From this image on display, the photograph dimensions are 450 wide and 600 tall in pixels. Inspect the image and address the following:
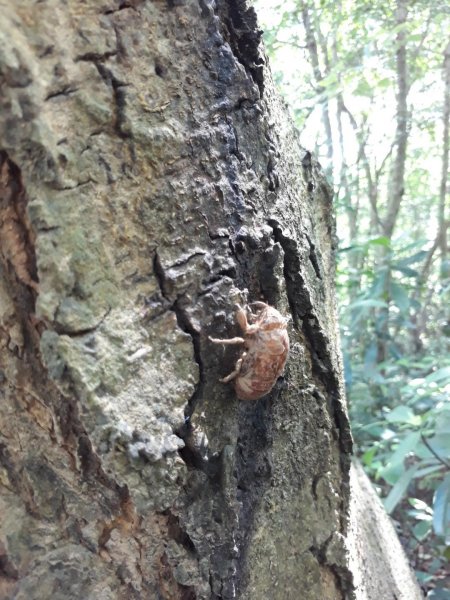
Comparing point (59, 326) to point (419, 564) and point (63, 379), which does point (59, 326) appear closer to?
point (63, 379)

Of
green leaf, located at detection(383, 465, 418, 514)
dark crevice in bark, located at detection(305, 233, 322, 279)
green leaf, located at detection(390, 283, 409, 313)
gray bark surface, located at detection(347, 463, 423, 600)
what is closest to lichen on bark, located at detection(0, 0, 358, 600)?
dark crevice in bark, located at detection(305, 233, 322, 279)

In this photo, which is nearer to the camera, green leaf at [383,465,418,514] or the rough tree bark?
the rough tree bark

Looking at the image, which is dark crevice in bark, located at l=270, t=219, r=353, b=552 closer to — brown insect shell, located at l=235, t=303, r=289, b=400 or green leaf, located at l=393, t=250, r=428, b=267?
brown insect shell, located at l=235, t=303, r=289, b=400

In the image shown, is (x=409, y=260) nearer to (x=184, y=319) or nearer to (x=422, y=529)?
(x=422, y=529)

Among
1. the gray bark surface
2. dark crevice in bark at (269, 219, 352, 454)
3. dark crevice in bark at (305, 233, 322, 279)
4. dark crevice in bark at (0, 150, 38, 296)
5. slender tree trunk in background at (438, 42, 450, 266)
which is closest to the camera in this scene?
dark crevice in bark at (0, 150, 38, 296)

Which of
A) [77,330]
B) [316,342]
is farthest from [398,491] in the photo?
[77,330]

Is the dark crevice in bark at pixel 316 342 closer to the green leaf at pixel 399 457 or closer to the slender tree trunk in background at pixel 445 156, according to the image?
the green leaf at pixel 399 457

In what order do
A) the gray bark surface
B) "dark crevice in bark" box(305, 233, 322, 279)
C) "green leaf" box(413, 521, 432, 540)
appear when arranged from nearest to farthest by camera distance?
"dark crevice in bark" box(305, 233, 322, 279)
the gray bark surface
"green leaf" box(413, 521, 432, 540)
